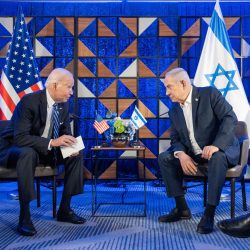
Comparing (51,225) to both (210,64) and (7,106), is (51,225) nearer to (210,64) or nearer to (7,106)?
(7,106)

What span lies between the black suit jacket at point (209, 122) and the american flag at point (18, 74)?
7.64 ft

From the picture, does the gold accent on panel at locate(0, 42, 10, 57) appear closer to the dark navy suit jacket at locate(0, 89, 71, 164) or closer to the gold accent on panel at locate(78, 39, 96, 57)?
the gold accent on panel at locate(78, 39, 96, 57)

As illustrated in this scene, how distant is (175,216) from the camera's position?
339 centimetres

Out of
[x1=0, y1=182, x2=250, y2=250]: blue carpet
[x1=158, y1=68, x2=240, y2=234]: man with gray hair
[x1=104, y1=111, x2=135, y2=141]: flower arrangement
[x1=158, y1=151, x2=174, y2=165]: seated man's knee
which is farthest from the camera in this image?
[x1=104, y1=111, x2=135, y2=141]: flower arrangement

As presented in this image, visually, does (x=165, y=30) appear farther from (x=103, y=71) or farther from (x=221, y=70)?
(x=221, y=70)

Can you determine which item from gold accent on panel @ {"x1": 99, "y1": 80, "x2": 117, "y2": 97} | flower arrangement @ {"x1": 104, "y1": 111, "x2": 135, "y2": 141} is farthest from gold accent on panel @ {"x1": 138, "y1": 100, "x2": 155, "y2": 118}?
flower arrangement @ {"x1": 104, "y1": 111, "x2": 135, "y2": 141}

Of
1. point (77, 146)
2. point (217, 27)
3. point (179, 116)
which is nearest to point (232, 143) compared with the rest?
point (179, 116)

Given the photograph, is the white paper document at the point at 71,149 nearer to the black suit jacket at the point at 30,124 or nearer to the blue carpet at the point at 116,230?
the black suit jacket at the point at 30,124

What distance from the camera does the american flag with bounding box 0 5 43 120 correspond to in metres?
5.05

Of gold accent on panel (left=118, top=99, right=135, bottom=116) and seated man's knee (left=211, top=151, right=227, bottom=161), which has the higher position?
gold accent on panel (left=118, top=99, right=135, bottom=116)

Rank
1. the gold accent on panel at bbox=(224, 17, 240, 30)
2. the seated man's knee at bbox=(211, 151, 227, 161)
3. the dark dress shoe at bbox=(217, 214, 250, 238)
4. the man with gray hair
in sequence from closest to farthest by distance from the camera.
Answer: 1. the dark dress shoe at bbox=(217, 214, 250, 238)
2. the seated man's knee at bbox=(211, 151, 227, 161)
3. the man with gray hair
4. the gold accent on panel at bbox=(224, 17, 240, 30)

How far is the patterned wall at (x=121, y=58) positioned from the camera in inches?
233

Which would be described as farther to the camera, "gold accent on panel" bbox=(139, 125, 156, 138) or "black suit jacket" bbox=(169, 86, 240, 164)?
"gold accent on panel" bbox=(139, 125, 156, 138)

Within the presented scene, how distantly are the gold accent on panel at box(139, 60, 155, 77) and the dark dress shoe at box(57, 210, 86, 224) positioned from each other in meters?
3.05
